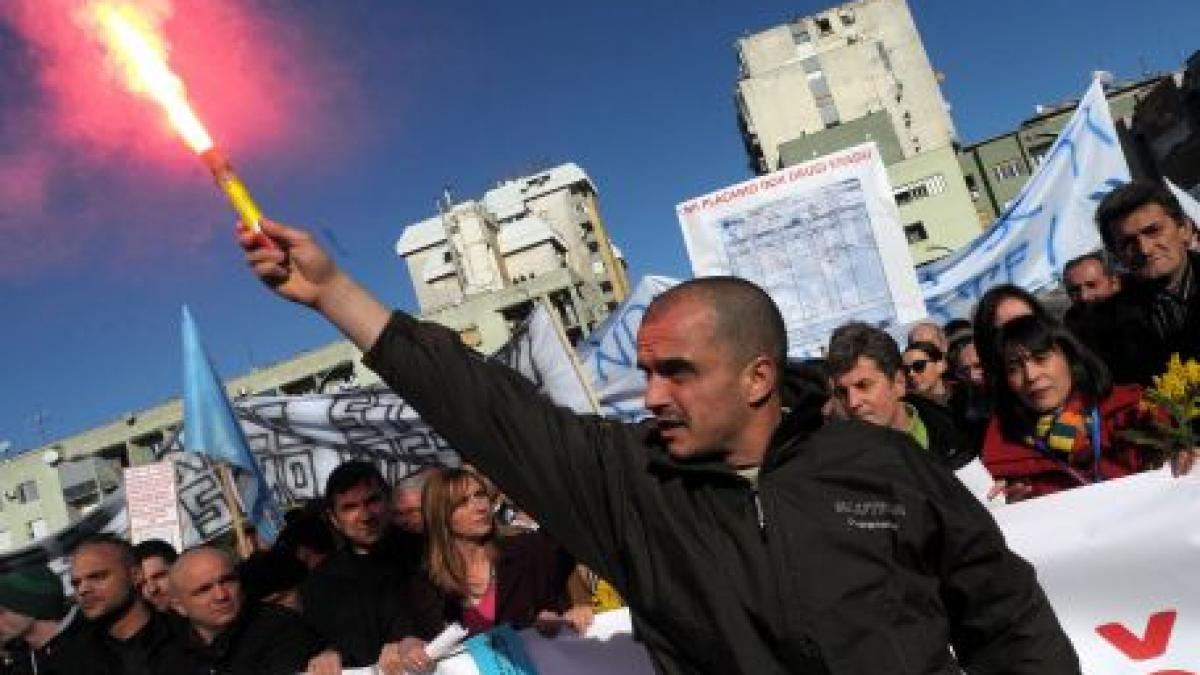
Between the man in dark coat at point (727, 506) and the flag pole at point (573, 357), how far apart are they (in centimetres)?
464

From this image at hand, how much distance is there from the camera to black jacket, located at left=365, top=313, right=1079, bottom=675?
202 centimetres

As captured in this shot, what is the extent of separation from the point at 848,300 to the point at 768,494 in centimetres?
660

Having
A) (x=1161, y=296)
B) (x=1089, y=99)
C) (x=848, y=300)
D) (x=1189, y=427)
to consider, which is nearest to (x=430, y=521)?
(x=1189, y=427)

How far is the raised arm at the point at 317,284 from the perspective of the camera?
6.95ft

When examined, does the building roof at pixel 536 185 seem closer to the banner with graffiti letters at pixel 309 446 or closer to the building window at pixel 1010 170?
the building window at pixel 1010 170

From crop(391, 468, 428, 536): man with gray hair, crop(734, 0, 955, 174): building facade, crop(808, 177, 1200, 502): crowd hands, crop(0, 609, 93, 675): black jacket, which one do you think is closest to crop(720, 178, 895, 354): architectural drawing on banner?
crop(808, 177, 1200, 502): crowd hands

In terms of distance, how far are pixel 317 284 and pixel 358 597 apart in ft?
8.70

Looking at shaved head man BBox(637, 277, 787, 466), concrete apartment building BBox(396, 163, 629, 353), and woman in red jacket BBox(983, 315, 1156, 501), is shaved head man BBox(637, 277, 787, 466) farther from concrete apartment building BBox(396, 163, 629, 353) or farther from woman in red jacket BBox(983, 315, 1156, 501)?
concrete apartment building BBox(396, 163, 629, 353)

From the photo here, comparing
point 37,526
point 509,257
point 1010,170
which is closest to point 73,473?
point 37,526

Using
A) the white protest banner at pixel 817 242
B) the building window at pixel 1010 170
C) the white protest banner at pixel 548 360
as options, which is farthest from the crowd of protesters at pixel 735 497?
the building window at pixel 1010 170

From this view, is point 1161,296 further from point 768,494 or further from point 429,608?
point 429,608

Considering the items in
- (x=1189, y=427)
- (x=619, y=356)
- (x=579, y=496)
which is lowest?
Result: (x=1189, y=427)

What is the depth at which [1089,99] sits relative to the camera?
9.13 metres

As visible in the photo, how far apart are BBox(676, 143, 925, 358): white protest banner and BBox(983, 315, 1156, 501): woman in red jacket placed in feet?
15.0
